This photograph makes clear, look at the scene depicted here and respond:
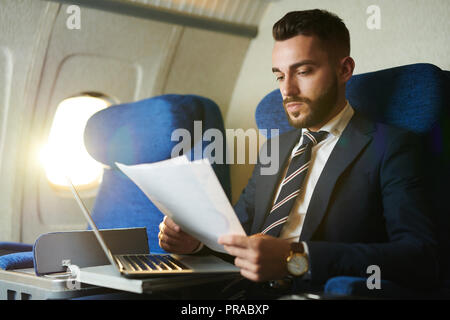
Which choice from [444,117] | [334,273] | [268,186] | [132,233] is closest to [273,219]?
[268,186]

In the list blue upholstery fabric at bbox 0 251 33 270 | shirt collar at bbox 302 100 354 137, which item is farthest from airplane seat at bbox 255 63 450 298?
blue upholstery fabric at bbox 0 251 33 270

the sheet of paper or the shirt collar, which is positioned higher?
the shirt collar

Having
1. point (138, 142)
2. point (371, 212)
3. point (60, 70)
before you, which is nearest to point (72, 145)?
point (60, 70)

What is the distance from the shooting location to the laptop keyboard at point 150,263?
1.16m

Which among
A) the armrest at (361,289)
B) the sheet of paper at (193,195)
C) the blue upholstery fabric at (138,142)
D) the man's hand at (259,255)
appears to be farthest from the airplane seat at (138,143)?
the armrest at (361,289)

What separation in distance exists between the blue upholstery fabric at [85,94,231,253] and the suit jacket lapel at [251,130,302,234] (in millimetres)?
435

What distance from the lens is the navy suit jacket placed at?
1.13 metres

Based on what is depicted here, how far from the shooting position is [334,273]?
3.72 feet

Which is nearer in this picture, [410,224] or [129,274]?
[129,274]

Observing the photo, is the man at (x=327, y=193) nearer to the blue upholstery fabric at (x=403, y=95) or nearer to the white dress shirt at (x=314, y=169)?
the white dress shirt at (x=314, y=169)

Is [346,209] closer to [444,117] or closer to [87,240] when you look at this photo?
[444,117]

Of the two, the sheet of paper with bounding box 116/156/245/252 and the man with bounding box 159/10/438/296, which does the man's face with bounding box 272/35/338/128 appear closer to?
the man with bounding box 159/10/438/296

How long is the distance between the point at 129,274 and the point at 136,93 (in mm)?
2148
